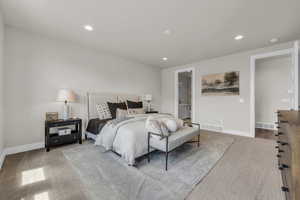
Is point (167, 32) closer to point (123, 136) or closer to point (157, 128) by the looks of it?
point (157, 128)

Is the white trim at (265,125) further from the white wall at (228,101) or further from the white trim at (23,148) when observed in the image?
the white trim at (23,148)

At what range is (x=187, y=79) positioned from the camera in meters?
7.83

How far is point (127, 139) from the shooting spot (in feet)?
7.38

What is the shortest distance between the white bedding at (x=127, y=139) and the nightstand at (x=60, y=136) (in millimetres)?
843

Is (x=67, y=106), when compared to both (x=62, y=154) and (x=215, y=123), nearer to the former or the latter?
(x=62, y=154)

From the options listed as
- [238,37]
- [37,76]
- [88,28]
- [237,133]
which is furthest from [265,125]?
[37,76]

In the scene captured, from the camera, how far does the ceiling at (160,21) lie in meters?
2.00

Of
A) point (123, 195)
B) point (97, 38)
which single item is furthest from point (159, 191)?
point (97, 38)

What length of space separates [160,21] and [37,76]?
2.96 m

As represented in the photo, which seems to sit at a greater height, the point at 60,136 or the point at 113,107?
the point at 113,107

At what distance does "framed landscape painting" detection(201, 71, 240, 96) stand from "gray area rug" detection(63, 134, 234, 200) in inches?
82.3

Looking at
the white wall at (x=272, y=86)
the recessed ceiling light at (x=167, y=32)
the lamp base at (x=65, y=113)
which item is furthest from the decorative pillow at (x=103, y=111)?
the white wall at (x=272, y=86)

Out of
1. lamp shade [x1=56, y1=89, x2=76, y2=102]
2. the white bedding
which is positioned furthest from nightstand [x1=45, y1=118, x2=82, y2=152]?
the white bedding

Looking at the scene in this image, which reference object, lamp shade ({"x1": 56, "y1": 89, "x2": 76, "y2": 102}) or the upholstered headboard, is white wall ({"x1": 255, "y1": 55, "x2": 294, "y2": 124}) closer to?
the upholstered headboard
